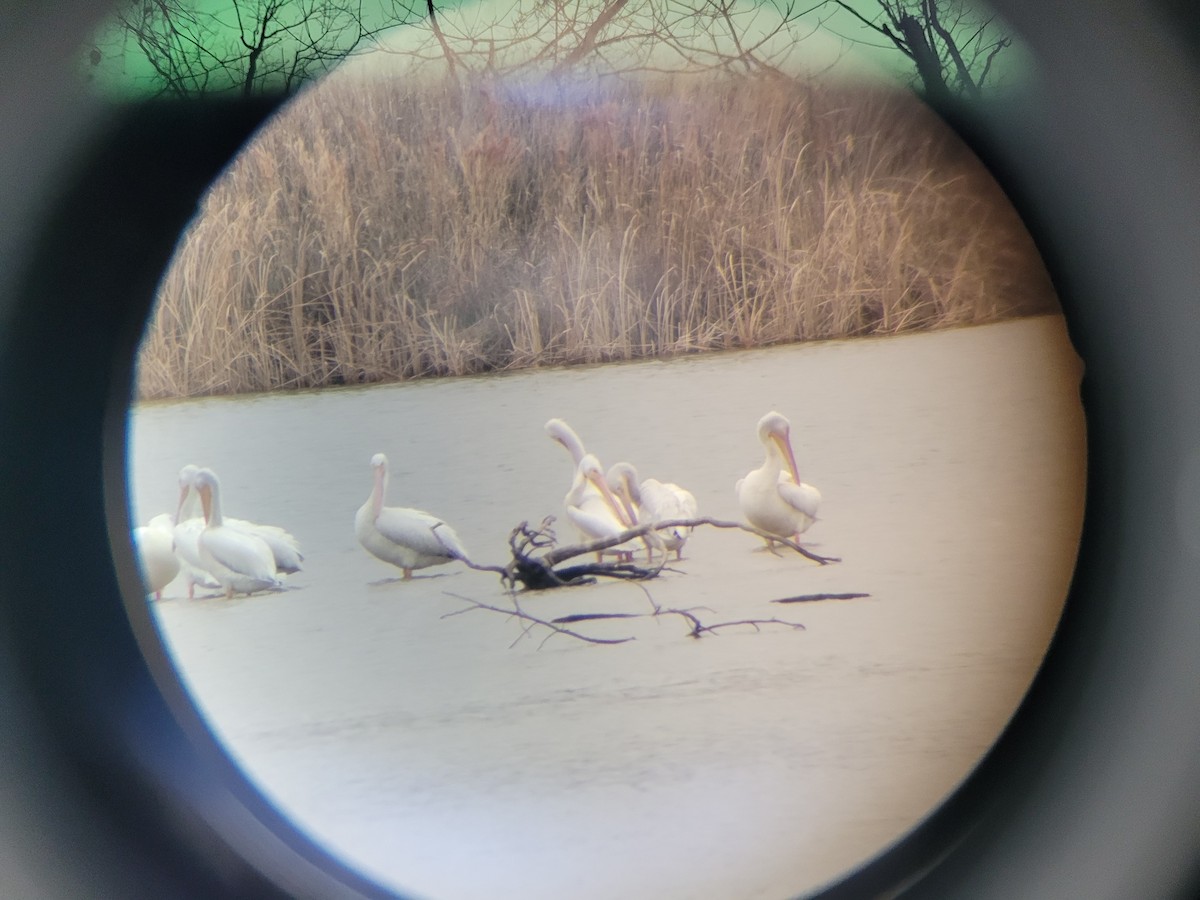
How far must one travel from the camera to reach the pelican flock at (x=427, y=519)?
1093 millimetres

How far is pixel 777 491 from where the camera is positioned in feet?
3.63

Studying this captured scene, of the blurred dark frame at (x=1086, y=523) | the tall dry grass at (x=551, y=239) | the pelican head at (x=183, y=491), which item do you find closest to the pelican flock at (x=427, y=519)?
the pelican head at (x=183, y=491)

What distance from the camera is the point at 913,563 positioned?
113cm

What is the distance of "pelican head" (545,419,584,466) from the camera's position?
3.67 ft

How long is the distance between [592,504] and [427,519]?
196mm

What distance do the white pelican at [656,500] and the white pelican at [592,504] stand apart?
0.01 metres

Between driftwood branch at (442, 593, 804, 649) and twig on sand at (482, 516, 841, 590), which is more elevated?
twig on sand at (482, 516, 841, 590)

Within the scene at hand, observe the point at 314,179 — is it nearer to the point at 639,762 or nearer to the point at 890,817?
the point at 639,762

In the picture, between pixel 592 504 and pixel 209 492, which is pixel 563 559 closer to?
pixel 592 504

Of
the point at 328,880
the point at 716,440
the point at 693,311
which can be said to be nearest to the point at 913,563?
the point at 716,440

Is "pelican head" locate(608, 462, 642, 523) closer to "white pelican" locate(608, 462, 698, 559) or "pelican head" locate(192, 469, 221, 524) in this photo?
"white pelican" locate(608, 462, 698, 559)

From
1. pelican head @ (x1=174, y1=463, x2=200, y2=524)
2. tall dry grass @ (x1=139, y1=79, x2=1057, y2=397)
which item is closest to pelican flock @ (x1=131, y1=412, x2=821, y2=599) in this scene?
pelican head @ (x1=174, y1=463, x2=200, y2=524)

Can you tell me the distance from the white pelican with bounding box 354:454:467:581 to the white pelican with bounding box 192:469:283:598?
0.40 ft

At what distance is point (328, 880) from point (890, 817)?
53 centimetres
